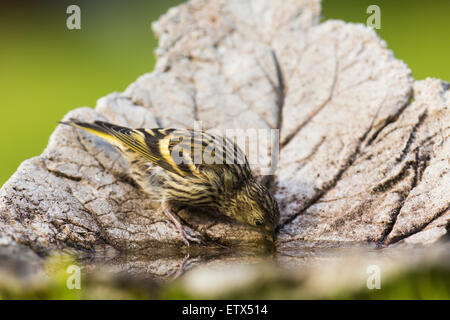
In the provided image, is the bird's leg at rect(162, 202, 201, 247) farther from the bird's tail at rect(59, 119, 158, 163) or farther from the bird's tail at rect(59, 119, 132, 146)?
the bird's tail at rect(59, 119, 132, 146)

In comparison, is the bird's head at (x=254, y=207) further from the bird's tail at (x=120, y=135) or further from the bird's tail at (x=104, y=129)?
the bird's tail at (x=104, y=129)

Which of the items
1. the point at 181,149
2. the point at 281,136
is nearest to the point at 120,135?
the point at 181,149

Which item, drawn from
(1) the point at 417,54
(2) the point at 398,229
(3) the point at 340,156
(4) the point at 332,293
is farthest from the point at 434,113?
(1) the point at 417,54

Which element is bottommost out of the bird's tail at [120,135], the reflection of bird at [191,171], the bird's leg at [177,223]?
the bird's leg at [177,223]

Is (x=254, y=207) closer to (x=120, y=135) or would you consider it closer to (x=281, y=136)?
(x=281, y=136)

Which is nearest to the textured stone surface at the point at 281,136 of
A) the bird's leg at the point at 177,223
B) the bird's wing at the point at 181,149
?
the bird's leg at the point at 177,223

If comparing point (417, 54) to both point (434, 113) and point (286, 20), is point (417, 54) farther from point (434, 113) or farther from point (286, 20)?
point (434, 113)
